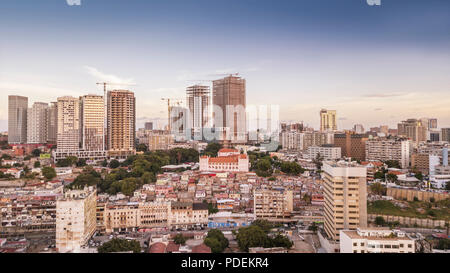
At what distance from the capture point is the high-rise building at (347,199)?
4.35 m

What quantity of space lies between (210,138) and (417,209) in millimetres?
9440

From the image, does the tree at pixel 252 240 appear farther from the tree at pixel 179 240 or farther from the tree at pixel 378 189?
the tree at pixel 378 189

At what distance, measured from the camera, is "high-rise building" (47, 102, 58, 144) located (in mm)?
12005

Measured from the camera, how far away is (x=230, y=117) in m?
13.7

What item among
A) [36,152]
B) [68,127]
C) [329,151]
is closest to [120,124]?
[68,127]

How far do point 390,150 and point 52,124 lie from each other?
1193 cm

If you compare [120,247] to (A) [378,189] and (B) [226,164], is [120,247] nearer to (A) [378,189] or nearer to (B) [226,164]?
(A) [378,189]

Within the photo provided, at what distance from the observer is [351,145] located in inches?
519

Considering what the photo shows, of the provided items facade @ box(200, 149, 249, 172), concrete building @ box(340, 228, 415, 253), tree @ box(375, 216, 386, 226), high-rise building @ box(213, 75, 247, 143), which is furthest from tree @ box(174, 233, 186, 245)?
high-rise building @ box(213, 75, 247, 143)

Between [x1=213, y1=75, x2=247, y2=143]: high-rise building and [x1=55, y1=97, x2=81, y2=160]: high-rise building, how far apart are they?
204 inches

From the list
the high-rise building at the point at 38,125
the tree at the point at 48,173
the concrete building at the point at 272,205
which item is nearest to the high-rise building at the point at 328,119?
the concrete building at the point at 272,205

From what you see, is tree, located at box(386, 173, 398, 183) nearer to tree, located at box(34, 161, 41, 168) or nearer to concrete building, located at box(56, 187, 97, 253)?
concrete building, located at box(56, 187, 97, 253)
